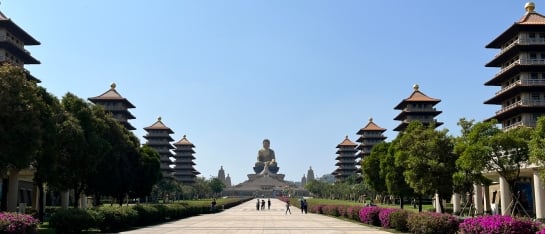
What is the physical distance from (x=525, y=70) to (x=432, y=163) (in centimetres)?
2788

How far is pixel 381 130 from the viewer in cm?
13200

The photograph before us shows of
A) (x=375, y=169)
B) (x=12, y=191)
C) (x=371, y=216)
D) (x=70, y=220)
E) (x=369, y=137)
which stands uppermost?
(x=369, y=137)

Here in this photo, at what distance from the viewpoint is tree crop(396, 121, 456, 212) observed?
130ft

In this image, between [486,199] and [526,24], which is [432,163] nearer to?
[486,199]

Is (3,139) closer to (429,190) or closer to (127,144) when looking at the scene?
(127,144)

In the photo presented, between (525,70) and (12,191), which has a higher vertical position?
(525,70)

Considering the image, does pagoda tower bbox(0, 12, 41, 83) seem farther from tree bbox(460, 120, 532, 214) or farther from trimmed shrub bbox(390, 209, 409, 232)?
tree bbox(460, 120, 532, 214)

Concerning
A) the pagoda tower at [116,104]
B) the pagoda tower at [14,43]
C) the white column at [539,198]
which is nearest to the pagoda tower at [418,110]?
the pagoda tower at [116,104]

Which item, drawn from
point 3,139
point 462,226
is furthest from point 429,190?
point 3,139

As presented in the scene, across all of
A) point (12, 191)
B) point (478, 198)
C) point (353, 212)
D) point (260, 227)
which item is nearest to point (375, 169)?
point (478, 198)

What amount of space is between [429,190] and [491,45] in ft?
108

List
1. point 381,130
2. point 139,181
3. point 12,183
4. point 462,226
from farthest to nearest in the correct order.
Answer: point 381,130 < point 139,181 < point 12,183 < point 462,226

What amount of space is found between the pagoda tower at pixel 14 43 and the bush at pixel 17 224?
39.9 metres

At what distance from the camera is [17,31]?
58.2 metres
